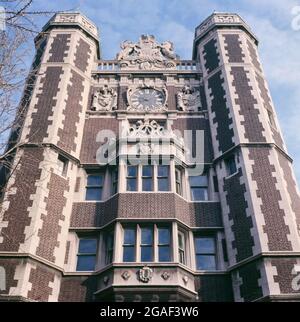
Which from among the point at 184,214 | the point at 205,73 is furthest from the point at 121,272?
the point at 205,73

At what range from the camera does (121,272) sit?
1434 cm

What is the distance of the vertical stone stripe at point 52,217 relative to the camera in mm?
14691

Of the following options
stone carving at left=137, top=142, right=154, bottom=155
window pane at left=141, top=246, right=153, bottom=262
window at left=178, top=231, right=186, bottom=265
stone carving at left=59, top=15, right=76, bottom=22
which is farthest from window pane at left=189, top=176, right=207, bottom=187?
stone carving at left=59, top=15, right=76, bottom=22

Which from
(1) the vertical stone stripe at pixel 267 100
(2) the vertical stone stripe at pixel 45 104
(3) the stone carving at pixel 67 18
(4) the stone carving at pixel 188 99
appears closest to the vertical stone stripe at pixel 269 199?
(1) the vertical stone stripe at pixel 267 100

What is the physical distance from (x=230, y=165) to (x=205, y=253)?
3.86 m

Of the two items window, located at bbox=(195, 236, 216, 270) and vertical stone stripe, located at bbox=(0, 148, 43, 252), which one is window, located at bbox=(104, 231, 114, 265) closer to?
vertical stone stripe, located at bbox=(0, 148, 43, 252)

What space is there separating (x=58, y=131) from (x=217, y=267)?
8.28 m

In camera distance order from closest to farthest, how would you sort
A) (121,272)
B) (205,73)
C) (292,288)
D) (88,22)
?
(292,288), (121,272), (205,73), (88,22)

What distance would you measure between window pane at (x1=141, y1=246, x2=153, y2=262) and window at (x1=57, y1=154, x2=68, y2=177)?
452cm

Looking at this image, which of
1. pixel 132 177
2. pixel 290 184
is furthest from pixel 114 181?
pixel 290 184

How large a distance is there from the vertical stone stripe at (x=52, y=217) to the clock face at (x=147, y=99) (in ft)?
20.4

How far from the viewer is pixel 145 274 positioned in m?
14.3

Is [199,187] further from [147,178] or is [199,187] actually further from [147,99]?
[147,99]
